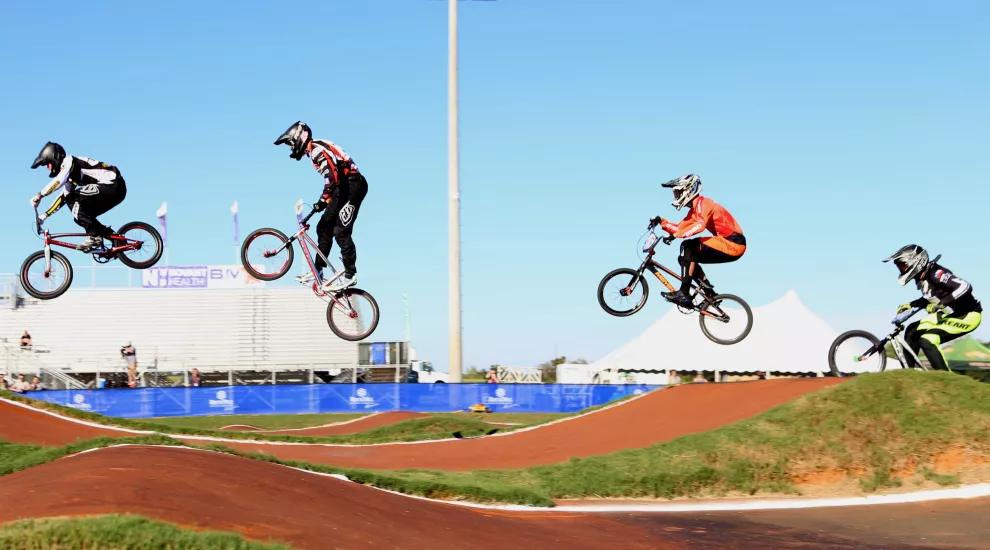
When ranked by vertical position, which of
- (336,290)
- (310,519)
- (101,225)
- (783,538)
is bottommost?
(783,538)

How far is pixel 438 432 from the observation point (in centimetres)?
2692

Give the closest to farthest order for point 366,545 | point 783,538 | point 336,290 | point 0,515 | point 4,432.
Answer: point 0,515 → point 366,545 → point 783,538 → point 336,290 → point 4,432

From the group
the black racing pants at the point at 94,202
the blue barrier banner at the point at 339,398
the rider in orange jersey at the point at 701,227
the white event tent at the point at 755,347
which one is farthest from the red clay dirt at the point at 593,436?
the white event tent at the point at 755,347

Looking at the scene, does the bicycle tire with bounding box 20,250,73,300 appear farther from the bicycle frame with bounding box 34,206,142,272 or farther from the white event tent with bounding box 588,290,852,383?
the white event tent with bounding box 588,290,852,383

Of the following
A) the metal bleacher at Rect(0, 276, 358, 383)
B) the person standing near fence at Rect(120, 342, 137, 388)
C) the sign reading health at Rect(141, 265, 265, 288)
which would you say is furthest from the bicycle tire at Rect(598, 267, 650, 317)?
the sign reading health at Rect(141, 265, 265, 288)

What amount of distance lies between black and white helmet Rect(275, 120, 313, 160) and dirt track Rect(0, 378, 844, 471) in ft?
26.1

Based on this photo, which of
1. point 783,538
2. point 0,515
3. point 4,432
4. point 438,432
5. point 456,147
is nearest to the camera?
point 0,515

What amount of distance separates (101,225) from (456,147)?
9.40 m

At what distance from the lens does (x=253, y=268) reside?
1798cm

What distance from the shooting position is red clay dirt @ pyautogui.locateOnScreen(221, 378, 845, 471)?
21359mm

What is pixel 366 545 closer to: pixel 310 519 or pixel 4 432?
pixel 310 519


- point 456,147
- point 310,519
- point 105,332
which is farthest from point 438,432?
point 105,332

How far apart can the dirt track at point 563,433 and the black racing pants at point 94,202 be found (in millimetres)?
5839

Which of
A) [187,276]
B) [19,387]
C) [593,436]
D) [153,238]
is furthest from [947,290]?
[187,276]
